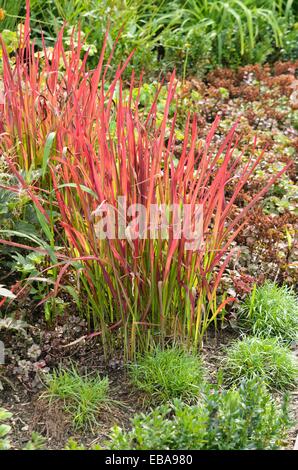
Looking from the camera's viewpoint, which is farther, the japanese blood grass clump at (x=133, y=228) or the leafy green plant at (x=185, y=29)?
the leafy green plant at (x=185, y=29)

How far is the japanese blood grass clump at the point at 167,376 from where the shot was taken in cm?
300

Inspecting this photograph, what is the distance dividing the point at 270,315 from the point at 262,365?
0.35 metres

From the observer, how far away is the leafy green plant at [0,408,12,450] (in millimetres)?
2598

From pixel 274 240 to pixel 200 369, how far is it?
979 millimetres

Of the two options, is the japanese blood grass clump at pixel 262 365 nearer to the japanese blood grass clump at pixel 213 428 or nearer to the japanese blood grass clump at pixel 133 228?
the japanese blood grass clump at pixel 133 228

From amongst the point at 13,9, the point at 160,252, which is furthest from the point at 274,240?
the point at 13,9

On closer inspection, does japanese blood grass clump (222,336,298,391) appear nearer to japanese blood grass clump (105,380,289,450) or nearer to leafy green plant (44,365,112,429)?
japanese blood grass clump (105,380,289,450)

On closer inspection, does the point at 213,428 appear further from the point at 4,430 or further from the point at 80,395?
the point at 4,430

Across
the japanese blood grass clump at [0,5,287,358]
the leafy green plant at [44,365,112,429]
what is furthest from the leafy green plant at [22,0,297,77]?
the leafy green plant at [44,365,112,429]

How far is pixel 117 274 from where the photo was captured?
2986 millimetres

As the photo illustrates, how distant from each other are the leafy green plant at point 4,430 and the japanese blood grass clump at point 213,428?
1.12 feet

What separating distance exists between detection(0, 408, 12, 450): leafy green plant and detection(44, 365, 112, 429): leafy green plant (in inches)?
8.0

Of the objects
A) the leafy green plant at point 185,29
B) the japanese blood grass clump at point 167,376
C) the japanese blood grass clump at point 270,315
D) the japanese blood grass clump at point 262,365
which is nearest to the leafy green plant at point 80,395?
the japanese blood grass clump at point 167,376

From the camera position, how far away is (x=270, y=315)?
3.46m
